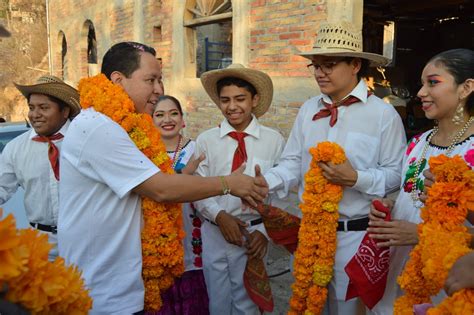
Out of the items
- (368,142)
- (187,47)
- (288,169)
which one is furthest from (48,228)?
(187,47)

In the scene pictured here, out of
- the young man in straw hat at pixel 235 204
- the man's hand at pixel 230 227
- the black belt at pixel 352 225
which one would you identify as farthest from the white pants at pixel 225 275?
the black belt at pixel 352 225

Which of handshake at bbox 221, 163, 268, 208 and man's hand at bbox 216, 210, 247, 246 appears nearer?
handshake at bbox 221, 163, 268, 208

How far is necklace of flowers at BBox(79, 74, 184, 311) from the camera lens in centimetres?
231

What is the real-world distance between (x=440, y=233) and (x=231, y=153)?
5.58ft

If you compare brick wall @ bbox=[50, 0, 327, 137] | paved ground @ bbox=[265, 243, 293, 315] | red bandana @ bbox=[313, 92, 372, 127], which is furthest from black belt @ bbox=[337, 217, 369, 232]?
brick wall @ bbox=[50, 0, 327, 137]

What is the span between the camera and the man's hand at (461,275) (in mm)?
1565

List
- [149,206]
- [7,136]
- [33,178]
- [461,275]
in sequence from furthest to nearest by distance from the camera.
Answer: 1. [7,136]
2. [33,178]
3. [149,206]
4. [461,275]

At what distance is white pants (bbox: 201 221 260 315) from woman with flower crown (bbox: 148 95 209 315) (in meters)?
0.15

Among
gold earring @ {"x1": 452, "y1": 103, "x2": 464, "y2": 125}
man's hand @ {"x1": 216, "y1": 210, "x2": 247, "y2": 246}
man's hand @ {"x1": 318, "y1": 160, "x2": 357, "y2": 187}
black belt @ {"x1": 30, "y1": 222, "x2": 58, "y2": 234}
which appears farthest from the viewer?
Answer: black belt @ {"x1": 30, "y1": 222, "x2": 58, "y2": 234}

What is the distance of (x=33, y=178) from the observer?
3.12 metres

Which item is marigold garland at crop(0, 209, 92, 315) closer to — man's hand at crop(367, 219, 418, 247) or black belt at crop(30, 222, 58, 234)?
man's hand at crop(367, 219, 418, 247)

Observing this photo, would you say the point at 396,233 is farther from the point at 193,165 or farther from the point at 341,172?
the point at 193,165

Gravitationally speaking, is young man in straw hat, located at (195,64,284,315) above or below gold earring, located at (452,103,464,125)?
below

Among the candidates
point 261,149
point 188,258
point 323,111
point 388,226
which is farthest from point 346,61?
point 188,258
